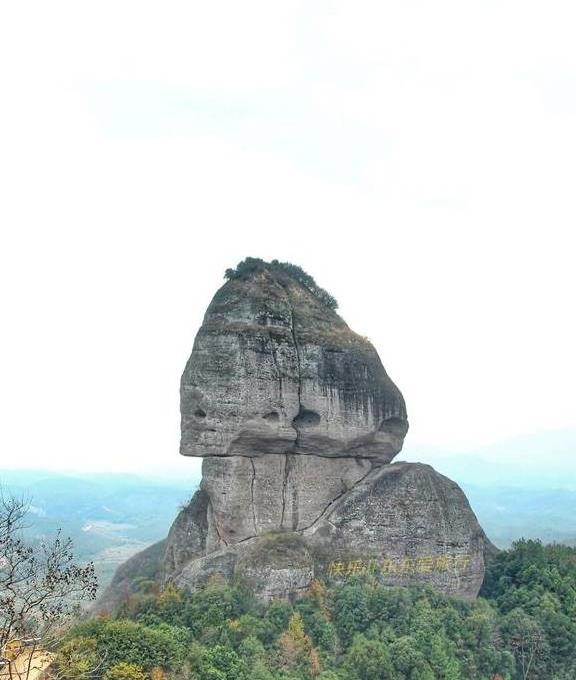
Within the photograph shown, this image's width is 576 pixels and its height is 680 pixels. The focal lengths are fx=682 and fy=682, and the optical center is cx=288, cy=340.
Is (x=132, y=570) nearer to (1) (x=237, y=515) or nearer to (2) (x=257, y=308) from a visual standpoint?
(1) (x=237, y=515)

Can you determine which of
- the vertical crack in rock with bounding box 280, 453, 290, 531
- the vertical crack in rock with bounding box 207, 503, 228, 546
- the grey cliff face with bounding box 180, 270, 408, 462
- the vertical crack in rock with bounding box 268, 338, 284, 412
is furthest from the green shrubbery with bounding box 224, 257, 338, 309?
the vertical crack in rock with bounding box 207, 503, 228, 546

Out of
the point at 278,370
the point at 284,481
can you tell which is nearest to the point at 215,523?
the point at 284,481

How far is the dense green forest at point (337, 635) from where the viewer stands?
1866 cm

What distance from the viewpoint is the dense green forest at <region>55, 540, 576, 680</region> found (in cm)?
1866

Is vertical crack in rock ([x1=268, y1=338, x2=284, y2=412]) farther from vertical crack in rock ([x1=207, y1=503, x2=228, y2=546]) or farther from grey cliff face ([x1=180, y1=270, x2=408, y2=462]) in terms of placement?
vertical crack in rock ([x1=207, y1=503, x2=228, y2=546])

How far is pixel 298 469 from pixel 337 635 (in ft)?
19.1

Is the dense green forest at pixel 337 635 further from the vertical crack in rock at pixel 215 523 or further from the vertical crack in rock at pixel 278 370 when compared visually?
the vertical crack in rock at pixel 278 370

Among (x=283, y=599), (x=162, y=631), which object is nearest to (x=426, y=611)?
(x=283, y=599)

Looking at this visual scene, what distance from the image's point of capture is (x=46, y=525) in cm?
14312

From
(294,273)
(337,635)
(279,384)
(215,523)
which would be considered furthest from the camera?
(294,273)

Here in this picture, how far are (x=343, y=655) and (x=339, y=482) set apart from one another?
6.17 metres

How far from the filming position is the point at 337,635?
2147cm

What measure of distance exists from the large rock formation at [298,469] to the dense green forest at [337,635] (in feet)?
3.70

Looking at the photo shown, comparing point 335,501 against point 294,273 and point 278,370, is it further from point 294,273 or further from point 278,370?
point 294,273
